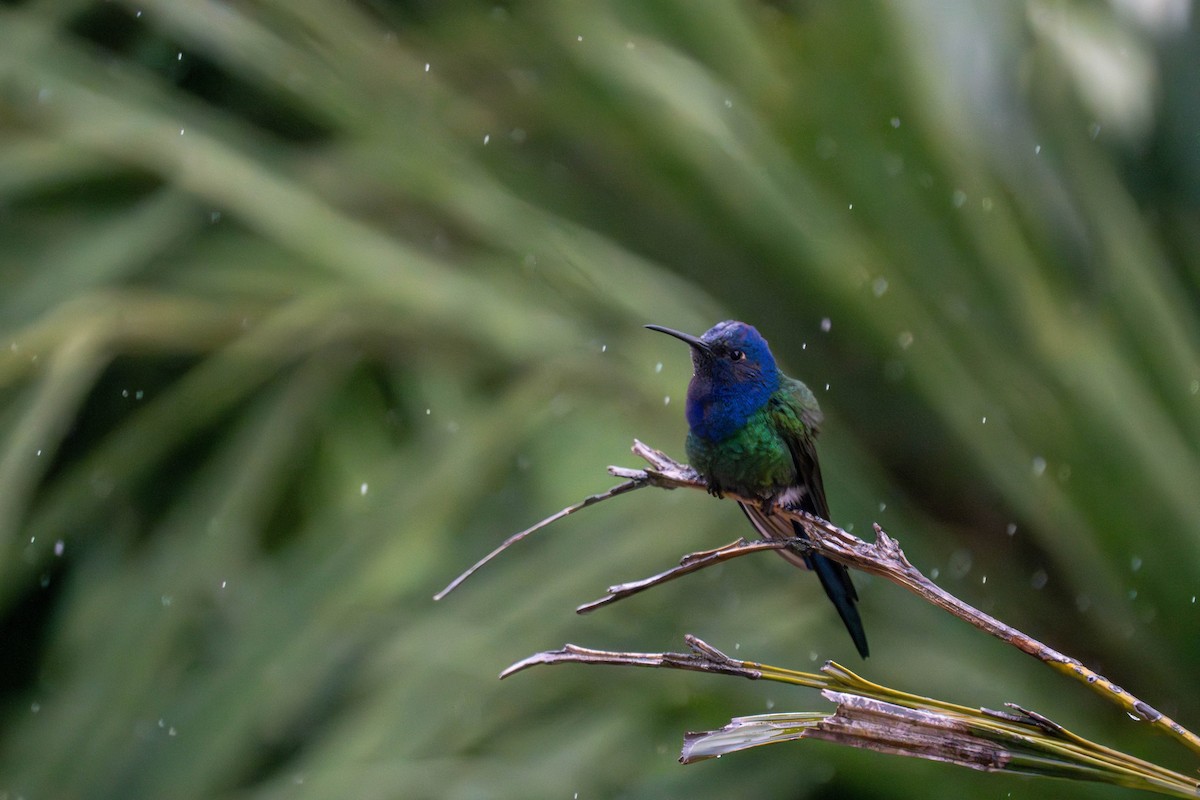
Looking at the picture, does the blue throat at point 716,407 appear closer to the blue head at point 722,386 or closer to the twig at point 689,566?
the blue head at point 722,386

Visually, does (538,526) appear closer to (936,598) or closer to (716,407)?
(936,598)

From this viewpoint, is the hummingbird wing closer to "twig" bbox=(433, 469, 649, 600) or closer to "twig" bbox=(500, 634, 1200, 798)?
"twig" bbox=(433, 469, 649, 600)

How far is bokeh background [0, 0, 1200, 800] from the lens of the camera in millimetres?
1356

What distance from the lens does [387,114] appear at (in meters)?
2.15

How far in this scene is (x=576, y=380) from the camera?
1.77 metres

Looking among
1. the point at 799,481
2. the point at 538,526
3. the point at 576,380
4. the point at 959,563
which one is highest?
the point at 538,526

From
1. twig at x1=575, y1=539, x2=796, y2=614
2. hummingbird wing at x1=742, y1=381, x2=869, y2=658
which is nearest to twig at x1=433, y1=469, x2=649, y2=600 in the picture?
twig at x1=575, y1=539, x2=796, y2=614

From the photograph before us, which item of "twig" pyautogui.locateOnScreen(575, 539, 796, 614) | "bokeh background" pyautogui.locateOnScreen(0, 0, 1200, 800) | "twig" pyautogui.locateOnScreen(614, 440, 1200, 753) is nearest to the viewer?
"twig" pyautogui.locateOnScreen(614, 440, 1200, 753)

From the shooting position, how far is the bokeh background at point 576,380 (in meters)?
1.36

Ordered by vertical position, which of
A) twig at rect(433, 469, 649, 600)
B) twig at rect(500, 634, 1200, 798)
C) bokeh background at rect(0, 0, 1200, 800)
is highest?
twig at rect(500, 634, 1200, 798)

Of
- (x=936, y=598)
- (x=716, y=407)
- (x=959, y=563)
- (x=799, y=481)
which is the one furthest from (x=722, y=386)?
(x=936, y=598)

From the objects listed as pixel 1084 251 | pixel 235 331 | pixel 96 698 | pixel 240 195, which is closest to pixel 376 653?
pixel 96 698

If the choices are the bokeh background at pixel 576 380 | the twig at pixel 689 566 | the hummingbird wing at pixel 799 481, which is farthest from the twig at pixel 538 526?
the bokeh background at pixel 576 380

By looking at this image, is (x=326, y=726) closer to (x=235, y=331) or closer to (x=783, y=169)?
(x=235, y=331)
